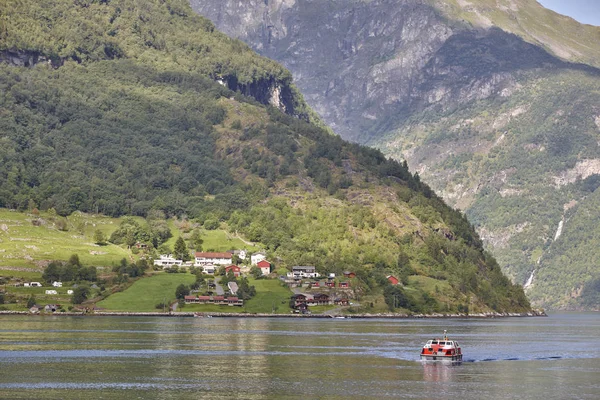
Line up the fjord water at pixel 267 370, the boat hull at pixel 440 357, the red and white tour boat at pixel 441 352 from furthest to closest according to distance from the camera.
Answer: the red and white tour boat at pixel 441 352, the boat hull at pixel 440 357, the fjord water at pixel 267 370

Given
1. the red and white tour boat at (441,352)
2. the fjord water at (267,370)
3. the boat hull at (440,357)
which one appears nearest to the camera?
the fjord water at (267,370)

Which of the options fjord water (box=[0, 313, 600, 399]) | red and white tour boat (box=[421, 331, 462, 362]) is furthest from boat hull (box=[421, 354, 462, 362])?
fjord water (box=[0, 313, 600, 399])

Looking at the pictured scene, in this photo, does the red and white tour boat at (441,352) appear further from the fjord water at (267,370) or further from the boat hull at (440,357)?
the fjord water at (267,370)

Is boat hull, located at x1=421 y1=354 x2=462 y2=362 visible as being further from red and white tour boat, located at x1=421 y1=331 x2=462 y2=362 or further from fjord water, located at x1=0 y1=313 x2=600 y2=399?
fjord water, located at x1=0 y1=313 x2=600 y2=399

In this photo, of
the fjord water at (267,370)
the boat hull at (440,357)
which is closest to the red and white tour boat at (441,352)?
the boat hull at (440,357)

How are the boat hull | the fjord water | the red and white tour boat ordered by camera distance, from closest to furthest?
1. the fjord water
2. the boat hull
3. the red and white tour boat

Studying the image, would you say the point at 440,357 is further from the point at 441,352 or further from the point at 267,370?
the point at 267,370

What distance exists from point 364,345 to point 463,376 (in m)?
46.8

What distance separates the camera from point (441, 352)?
167 meters

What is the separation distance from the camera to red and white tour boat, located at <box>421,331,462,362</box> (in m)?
166

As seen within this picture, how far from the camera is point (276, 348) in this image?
587 ft

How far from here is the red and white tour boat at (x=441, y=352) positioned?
16588 centimetres

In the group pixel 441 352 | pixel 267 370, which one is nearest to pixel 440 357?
pixel 441 352

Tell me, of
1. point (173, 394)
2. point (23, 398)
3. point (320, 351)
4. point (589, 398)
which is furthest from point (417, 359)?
point (23, 398)
